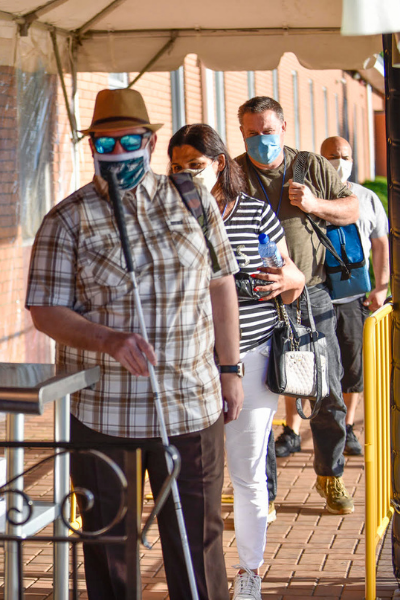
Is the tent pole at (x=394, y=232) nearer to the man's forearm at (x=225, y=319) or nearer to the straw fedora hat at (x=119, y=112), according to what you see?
the man's forearm at (x=225, y=319)

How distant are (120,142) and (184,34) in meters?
3.63

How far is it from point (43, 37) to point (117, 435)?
14.2ft

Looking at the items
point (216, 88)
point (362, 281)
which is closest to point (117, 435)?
point (362, 281)

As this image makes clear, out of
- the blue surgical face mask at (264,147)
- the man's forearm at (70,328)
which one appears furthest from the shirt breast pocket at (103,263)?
the blue surgical face mask at (264,147)

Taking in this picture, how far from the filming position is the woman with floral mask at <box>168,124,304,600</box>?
3.67 m

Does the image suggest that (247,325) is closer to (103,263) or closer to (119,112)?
(103,263)

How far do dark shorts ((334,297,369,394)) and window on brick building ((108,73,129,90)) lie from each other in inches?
183

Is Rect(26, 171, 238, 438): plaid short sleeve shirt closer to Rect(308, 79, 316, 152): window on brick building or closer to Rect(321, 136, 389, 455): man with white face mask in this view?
Rect(321, 136, 389, 455): man with white face mask

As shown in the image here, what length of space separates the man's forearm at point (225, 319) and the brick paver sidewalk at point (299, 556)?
1365 millimetres

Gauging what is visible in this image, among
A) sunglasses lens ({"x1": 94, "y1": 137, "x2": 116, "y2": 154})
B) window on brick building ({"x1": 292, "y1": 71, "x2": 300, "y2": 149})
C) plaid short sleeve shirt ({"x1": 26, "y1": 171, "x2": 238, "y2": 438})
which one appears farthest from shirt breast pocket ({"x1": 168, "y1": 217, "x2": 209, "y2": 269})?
window on brick building ({"x1": 292, "y1": 71, "x2": 300, "y2": 149})

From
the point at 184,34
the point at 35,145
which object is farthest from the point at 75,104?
the point at 184,34

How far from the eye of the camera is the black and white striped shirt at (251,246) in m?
3.69

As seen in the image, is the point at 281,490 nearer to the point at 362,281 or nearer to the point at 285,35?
the point at 362,281

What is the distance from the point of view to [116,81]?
32.5 ft
